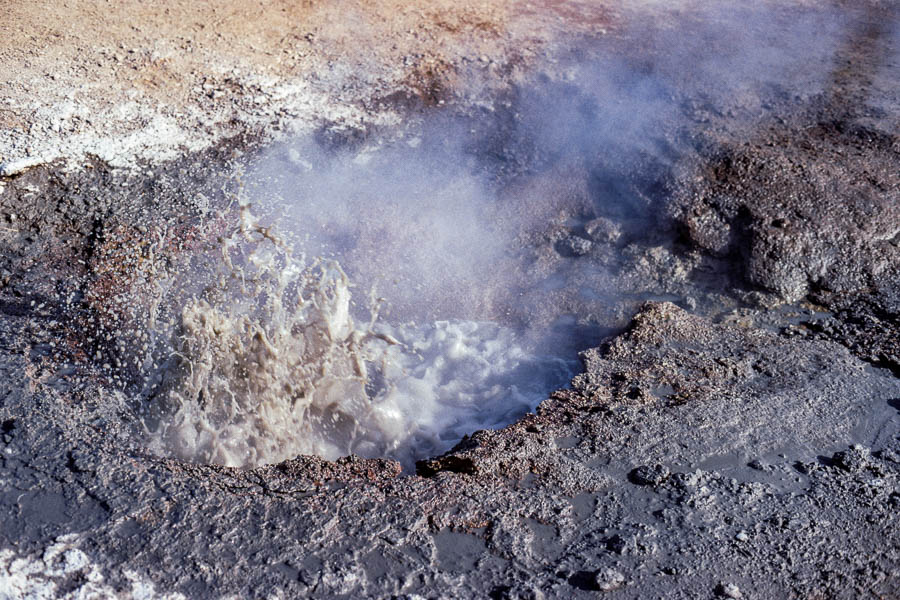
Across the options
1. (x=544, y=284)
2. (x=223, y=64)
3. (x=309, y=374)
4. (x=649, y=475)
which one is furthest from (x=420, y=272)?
(x=223, y=64)

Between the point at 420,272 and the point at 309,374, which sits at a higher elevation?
the point at 420,272

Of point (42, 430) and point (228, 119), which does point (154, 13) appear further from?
point (42, 430)

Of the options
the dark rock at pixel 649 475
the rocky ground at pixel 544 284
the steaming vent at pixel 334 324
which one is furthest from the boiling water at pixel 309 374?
the dark rock at pixel 649 475

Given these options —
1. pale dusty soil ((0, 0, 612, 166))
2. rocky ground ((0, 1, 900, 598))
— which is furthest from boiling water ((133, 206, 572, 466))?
pale dusty soil ((0, 0, 612, 166))

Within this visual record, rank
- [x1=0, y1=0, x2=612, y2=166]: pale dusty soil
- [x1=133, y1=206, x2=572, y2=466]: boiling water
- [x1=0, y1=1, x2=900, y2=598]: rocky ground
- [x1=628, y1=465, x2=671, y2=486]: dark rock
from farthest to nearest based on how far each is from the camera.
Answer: [x1=0, y1=0, x2=612, y2=166]: pale dusty soil < [x1=133, y1=206, x2=572, y2=466]: boiling water < [x1=628, y1=465, x2=671, y2=486]: dark rock < [x1=0, y1=1, x2=900, y2=598]: rocky ground

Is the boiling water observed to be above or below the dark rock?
below

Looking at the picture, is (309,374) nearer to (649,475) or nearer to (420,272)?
(420,272)

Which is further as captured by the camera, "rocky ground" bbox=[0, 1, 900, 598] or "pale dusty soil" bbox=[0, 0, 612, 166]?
"pale dusty soil" bbox=[0, 0, 612, 166]

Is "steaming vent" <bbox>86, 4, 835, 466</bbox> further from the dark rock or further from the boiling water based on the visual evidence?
the dark rock
